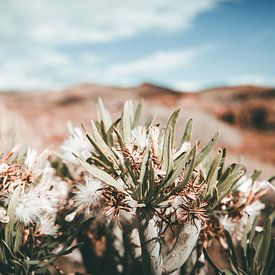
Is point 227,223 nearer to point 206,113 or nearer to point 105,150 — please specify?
point 105,150

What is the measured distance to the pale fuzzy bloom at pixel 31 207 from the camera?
1455 mm

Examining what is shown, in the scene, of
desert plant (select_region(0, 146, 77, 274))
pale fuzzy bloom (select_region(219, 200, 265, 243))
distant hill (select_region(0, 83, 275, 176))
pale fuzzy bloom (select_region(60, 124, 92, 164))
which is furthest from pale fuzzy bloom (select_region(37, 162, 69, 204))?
distant hill (select_region(0, 83, 275, 176))

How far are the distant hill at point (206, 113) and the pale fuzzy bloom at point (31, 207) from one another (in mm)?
3949

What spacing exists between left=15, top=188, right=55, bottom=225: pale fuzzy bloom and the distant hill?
3.95 metres

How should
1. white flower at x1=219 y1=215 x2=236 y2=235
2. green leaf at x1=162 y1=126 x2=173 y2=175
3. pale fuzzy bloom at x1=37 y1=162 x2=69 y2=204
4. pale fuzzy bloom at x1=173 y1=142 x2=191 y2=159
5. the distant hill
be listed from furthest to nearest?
1. the distant hill
2. white flower at x1=219 y1=215 x2=236 y2=235
3. pale fuzzy bloom at x1=37 y1=162 x2=69 y2=204
4. pale fuzzy bloom at x1=173 y1=142 x2=191 y2=159
5. green leaf at x1=162 y1=126 x2=173 y2=175

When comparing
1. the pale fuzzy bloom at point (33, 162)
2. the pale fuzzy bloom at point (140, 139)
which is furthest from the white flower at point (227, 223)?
the pale fuzzy bloom at point (33, 162)

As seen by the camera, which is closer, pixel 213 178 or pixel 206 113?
pixel 213 178

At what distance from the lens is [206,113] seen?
14734 millimetres

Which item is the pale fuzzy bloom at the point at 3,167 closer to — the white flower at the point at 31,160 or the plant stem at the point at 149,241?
the white flower at the point at 31,160

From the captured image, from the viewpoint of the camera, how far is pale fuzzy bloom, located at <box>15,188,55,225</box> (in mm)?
1455

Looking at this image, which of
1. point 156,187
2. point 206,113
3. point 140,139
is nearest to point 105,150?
point 140,139

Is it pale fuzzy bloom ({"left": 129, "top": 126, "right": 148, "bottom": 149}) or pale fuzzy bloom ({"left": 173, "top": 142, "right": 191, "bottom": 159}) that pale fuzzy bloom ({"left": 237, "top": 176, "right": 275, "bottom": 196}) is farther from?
pale fuzzy bloom ({"left": 129, "top": 126, "right": 148, "bottom": 149})

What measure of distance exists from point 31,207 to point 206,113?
44.8ft

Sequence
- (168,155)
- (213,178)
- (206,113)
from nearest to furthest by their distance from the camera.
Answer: (168,155)
(213,178)
(206,113)
